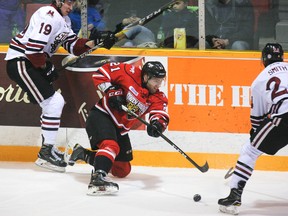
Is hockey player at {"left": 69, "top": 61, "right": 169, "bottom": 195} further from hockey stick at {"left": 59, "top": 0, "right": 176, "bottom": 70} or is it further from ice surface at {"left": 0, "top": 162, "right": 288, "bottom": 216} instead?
hockey stick at {"left": 59, "top": 0, "right": 176, "bottom": 70}

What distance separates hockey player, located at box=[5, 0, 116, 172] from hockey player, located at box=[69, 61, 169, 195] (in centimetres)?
32

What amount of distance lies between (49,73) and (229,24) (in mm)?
1458

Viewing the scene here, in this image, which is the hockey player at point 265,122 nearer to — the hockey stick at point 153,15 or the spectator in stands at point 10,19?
the hockey stick at point 153,15

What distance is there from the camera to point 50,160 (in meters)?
5.23

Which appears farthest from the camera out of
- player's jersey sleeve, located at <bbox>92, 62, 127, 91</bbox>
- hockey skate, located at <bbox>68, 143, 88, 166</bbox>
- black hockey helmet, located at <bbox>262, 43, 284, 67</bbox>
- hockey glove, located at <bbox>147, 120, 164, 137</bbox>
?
hockey skate, located at <bbox>68, 143, 88, 166</bbox>

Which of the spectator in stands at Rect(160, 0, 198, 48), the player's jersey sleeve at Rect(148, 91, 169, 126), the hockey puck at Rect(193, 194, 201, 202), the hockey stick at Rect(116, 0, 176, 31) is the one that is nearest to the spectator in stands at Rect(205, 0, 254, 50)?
the spectator in stands at Rect(160, 0, 198, 48)

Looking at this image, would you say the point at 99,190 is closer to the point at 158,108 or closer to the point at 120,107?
the point at 120,107

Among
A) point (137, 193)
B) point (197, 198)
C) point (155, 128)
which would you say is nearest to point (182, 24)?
point (155, 128)

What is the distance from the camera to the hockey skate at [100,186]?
4426 millimetres

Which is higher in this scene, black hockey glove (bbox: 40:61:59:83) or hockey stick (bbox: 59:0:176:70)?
hockey stick (bbox: 59:0:176:70)

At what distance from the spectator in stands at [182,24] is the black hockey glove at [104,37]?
1.48 feet

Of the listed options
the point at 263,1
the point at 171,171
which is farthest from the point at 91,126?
the point at 263,1

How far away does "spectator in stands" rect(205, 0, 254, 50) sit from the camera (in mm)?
5562

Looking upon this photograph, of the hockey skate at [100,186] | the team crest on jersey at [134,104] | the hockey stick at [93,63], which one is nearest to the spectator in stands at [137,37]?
the hockey stick at [93,63]
